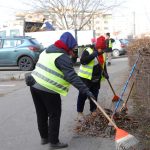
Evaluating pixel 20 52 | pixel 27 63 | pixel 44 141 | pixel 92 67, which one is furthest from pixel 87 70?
pixel 20 52

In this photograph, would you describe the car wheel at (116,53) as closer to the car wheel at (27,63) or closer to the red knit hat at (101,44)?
the car wheel at (27,63)

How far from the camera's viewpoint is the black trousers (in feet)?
20.1

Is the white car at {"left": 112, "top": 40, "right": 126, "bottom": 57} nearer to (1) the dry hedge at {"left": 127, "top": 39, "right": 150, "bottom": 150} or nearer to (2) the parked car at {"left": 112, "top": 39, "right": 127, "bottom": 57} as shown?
(2) the parked car at {"left": 112, "top": 39, "right": 127, "bottom": 57}

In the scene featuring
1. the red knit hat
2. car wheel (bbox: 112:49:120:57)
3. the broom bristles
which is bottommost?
car wheel (bbox: 112:49:120:57)

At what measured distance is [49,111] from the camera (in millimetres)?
6188

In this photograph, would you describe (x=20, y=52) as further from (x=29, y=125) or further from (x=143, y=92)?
(x=143, y=92)

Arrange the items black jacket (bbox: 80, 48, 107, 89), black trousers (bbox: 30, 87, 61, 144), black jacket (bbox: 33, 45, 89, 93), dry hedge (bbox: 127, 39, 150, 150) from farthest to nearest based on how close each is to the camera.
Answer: black jacket (bbox: 80, 48, 107, 89), dry hedge (bbox: 127, 39, 150, 150), black trousers (bbox: 30, 87, 61, 144), black jacket (bbox: 33, 45, 89, 93)

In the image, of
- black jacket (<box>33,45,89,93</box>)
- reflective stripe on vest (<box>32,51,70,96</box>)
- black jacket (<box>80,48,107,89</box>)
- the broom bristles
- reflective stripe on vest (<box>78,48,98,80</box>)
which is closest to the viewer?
the broom bristles

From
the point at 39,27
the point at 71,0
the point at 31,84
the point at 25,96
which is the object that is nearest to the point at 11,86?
the point at 25,96

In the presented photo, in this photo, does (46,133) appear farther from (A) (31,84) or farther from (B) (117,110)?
(B) (117,110)

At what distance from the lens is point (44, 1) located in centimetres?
3272

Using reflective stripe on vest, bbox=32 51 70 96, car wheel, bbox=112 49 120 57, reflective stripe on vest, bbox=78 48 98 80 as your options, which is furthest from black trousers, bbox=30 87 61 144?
car wheel, bbox=112 49 120 57

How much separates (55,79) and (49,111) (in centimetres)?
50

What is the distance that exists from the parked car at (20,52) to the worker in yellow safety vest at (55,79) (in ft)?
42.9
